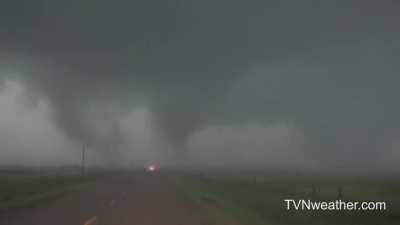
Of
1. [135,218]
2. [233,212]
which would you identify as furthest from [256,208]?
[135,218]

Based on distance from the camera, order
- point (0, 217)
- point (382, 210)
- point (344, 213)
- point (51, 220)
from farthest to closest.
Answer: point (382, 210)
point (344, 213)
point (0, 217)
point (51, 220)

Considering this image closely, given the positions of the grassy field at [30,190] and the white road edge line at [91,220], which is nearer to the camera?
the white road edge line at [91,220]

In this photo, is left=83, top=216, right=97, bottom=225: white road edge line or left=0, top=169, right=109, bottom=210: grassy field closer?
left=83, top=216, right=97, bottom=225: white road edge line

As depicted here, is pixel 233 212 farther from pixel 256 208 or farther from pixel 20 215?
pixel 20 215

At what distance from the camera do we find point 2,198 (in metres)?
29.2

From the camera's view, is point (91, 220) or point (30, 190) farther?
point (30, 190)

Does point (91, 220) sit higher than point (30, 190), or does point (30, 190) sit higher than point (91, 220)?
point (91, 220)

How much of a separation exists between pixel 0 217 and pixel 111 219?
4912 millimetres

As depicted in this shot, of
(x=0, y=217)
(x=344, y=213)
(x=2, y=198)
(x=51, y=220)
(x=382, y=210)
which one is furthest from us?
(x=2, y=198)

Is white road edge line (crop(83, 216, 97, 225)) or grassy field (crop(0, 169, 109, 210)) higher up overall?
white road edge line (crop(83, 216, 97, 225))

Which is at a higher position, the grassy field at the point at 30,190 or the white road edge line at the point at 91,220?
the white road edge line at the point at 91,220

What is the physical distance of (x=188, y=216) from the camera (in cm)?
1925

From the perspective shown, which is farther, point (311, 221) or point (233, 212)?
point (233, 212)

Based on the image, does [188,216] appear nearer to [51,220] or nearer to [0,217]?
[51,220]
